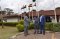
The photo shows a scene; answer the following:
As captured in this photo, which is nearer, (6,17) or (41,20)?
(41,20)

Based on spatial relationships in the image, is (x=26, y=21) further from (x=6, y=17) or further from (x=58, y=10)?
(x=6, y=17)

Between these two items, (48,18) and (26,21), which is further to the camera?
(48,18)

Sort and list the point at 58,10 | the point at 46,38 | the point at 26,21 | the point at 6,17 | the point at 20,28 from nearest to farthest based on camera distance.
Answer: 1. the point at 46,38
2. the point at 26,21
3. the point at 20,28
4. the point at 58,10
5. the point at 6,17

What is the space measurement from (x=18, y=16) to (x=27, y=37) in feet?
103

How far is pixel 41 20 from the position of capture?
16125 millimetres

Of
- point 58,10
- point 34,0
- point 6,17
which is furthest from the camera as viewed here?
point 6,17

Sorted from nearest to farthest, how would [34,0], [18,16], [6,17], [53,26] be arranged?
1. [53,26]
2. [34,0]
3. [18,16]
4. [6,17]

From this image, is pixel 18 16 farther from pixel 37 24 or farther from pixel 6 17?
pixel 37 24

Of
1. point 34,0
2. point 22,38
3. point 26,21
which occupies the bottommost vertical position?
point 22,38

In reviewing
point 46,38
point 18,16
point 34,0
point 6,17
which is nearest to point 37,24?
point 46,38

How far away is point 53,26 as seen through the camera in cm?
2030

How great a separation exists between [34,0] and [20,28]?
5.08 meters

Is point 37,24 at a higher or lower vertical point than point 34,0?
lower

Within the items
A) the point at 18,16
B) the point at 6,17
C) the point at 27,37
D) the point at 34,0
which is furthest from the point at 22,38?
the point at 6,17
